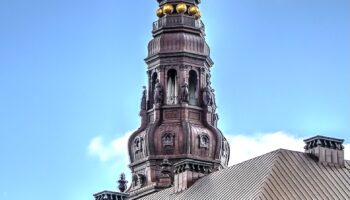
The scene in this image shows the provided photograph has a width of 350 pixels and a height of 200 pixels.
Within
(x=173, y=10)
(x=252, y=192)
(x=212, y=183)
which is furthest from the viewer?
(x=173, y=10)

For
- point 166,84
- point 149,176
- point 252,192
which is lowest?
point 252,192

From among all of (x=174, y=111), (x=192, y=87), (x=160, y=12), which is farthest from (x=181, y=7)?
(x=174, y=111)

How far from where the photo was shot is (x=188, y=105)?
168 m

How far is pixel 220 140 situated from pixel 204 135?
2.31 m

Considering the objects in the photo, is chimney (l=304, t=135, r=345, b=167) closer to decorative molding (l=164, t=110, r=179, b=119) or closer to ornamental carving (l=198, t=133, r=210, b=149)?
ornamental carving (l=198, t=133, r=210, b=149)

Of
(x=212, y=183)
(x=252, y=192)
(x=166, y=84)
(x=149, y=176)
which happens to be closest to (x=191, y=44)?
(x=166, y=84)

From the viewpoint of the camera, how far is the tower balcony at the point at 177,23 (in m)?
172

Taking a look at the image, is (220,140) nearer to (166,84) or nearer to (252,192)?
(166,84)

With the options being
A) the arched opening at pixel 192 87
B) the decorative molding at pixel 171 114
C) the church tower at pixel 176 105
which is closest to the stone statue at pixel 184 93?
the church tower at pixel 176 105

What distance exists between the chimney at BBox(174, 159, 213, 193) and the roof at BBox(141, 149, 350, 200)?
574cm

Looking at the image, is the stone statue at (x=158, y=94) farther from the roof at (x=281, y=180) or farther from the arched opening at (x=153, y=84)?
the roof at (x=281, y=180)

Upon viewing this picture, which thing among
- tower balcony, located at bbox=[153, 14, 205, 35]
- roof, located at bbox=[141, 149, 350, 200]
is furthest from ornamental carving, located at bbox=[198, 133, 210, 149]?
roof, located at bbox=[141, 149, 350, 200]

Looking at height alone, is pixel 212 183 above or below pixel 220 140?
below

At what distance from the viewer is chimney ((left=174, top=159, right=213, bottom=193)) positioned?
134625 mm
